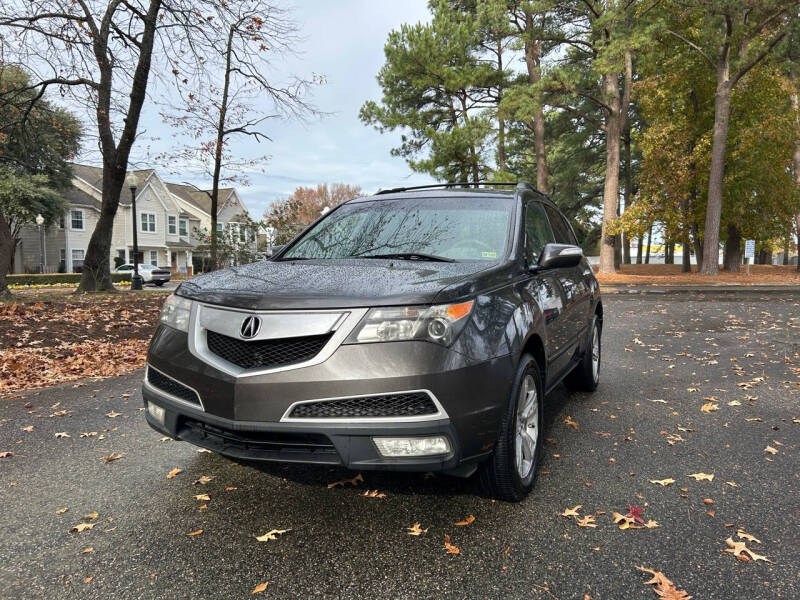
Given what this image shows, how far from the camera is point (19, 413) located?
501 centimetres

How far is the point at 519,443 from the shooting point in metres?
3.09

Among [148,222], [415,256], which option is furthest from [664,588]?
[148,222]

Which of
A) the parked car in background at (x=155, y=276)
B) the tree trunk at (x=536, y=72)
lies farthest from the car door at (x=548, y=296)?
the parked car in background at (x=155, y=276)

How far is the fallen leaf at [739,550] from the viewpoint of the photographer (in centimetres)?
254

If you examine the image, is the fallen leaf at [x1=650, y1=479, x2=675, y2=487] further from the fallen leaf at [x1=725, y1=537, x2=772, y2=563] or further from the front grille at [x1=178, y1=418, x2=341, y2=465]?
the front grille at [x1=178, y1=418, x2=341, y2=465]

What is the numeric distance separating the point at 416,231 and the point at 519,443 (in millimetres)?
1540

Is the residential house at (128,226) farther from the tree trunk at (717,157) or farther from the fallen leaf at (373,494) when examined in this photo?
the fallen leaf at (373,494)

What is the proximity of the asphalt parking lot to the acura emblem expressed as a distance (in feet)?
3.31

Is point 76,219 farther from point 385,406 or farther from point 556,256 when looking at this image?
point 385,406

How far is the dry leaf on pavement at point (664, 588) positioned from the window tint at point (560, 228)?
2957 mm

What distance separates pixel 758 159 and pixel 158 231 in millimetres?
42690

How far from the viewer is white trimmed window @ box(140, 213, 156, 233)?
45.6 metres

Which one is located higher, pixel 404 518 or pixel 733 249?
pixel 733 249

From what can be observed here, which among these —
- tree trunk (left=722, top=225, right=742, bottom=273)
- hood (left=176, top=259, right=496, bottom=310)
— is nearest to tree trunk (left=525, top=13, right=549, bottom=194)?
tree trunk (left=722, top=225, right=742, bottom=273)
